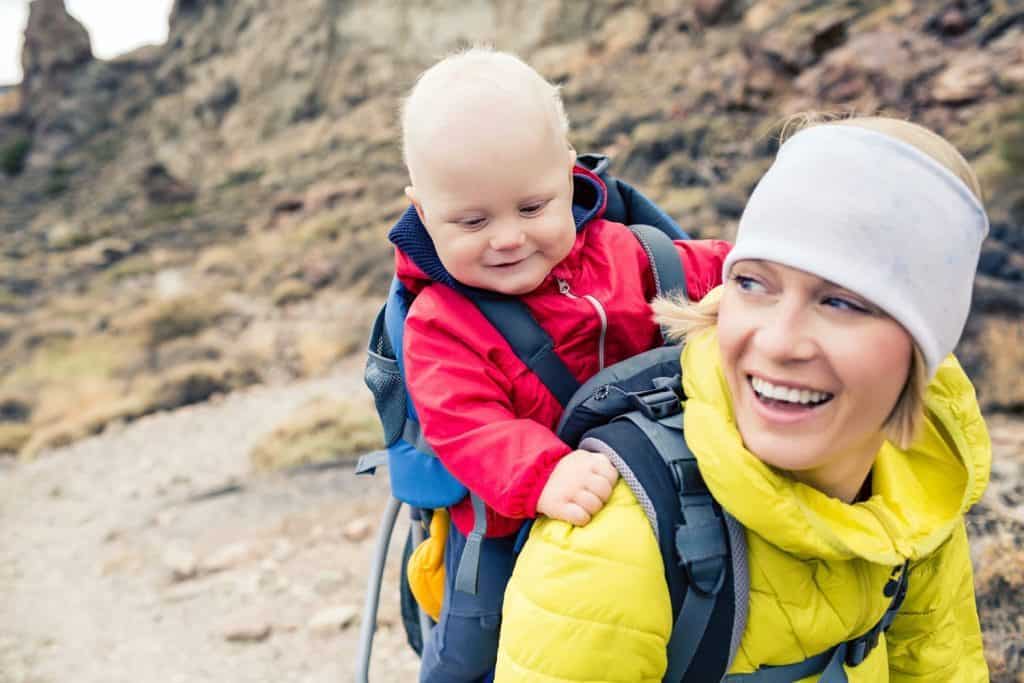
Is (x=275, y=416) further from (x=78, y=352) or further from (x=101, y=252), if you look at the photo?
(x=101, y=252)

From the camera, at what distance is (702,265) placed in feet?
6.57

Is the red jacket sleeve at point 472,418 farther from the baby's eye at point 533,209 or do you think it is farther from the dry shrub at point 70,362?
the dry shrub at point 70,362

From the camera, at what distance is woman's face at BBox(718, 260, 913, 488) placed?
1.15 m

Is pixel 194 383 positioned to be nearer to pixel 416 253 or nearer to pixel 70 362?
pixel 70 362

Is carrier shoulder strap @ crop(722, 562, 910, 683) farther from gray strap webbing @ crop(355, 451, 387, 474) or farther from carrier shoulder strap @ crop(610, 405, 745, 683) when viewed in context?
gray strap webbing @ crop(355, 451, 387, 474)

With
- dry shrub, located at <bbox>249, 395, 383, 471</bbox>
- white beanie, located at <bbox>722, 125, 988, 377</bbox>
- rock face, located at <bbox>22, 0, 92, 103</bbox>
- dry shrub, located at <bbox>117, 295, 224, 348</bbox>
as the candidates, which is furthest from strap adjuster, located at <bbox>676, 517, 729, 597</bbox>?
rock face, located at <bbox>22, 0, 92, 103</bbox>

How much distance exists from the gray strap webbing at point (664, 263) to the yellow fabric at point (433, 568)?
0.76 metres

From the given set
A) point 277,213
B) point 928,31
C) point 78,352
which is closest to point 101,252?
point 277,213

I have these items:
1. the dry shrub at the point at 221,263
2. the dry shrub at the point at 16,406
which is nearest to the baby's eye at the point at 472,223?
the dry shrub at the point at 16,406

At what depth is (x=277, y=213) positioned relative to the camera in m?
23.1

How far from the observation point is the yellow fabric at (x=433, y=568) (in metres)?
1.94

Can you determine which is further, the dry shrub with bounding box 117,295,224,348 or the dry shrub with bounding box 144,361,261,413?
the dry shrub with bounding box 117,295,224,348

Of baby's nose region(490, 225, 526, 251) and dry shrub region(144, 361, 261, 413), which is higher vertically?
baby's nose region(490, 225, 526, 251)

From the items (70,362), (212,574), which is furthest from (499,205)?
(70,362)
